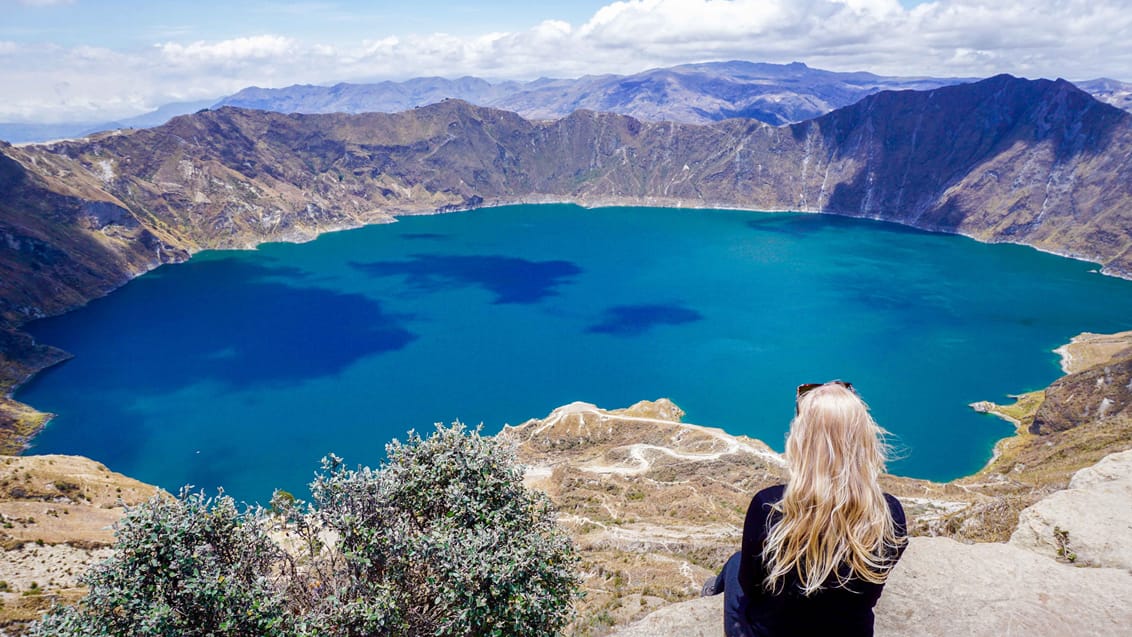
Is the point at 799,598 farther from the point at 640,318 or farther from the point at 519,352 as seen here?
the point at 640,318

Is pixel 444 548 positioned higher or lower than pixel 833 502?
lower

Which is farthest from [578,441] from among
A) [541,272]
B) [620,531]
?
[541,272]

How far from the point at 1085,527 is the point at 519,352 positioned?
4372 inches

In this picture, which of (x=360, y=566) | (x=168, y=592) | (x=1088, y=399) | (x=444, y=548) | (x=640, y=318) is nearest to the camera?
(x=168, y=592)

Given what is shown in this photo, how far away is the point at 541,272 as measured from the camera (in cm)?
18775

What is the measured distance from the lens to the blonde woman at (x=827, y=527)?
18.7 feet

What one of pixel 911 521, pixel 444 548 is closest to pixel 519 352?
pixel 911 521

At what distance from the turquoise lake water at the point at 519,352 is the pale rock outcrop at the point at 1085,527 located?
72.1 meters

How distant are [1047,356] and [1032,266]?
9156 cm

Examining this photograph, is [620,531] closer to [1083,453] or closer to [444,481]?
[444,481]

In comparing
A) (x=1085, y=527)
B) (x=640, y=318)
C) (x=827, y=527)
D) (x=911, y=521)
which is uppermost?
(x=827, y=527)

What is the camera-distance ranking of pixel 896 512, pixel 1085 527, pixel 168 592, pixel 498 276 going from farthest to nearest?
pixel 498 276, pixel 168 592, pixel 1085 527, pixel 896 512

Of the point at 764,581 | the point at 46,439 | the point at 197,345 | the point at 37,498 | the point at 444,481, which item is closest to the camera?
the point at 764,581

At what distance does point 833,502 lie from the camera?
573 centimetres
